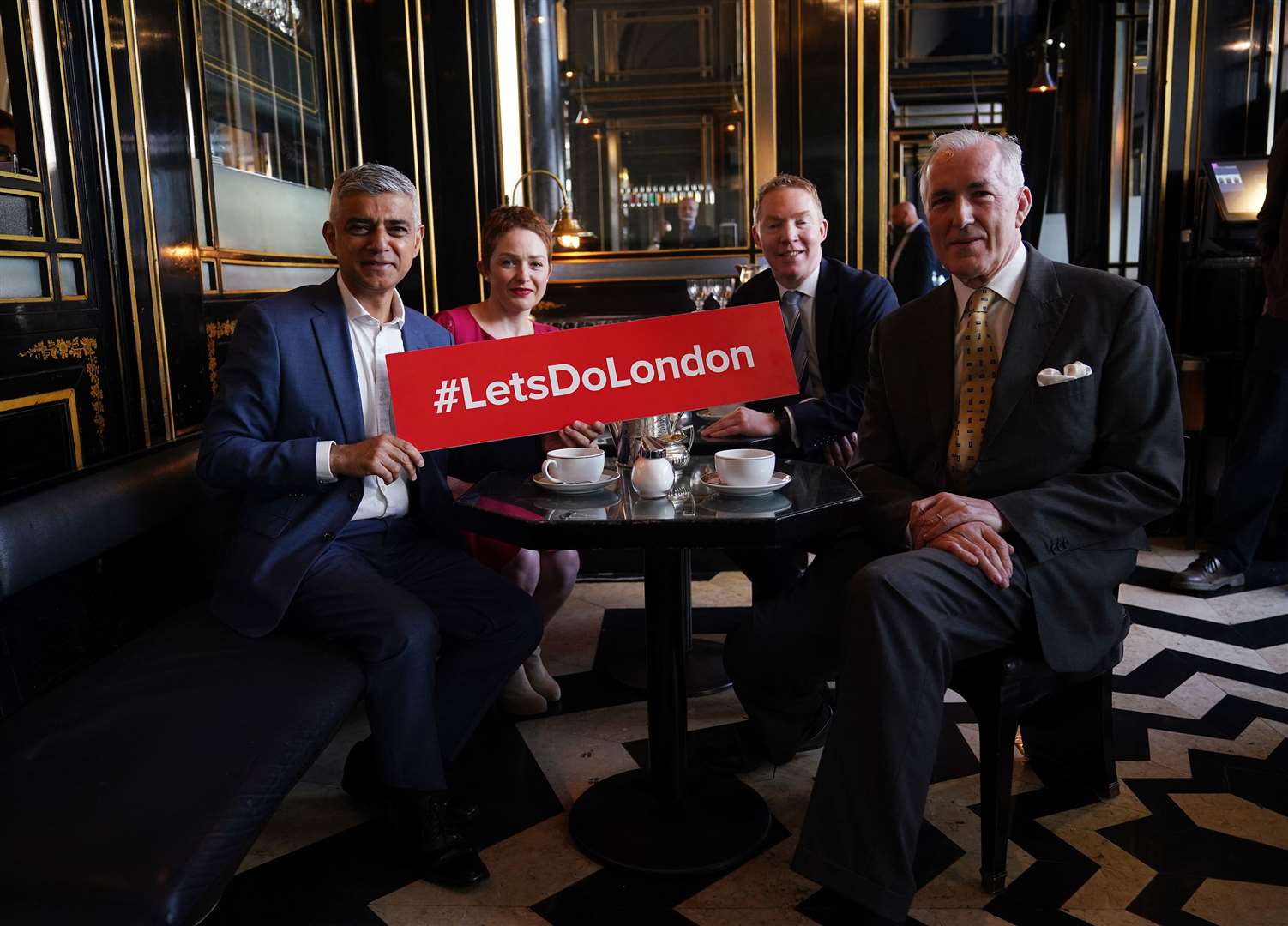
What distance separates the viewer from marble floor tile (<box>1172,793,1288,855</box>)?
81.0 inches

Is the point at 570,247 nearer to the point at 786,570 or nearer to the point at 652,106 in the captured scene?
the point at 652,106

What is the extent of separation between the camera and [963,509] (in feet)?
6.26

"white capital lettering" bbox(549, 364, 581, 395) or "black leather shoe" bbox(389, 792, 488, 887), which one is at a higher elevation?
"white capital lettering" bbox(549, 364, 581, 395)

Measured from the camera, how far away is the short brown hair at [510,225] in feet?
9.14

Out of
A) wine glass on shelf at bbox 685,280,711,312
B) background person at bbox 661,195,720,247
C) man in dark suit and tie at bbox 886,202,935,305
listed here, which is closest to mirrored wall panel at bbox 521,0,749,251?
background person at bbox 661,195,720,247

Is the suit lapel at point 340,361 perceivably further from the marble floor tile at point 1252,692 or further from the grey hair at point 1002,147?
the marble floor tile at point 1252,692

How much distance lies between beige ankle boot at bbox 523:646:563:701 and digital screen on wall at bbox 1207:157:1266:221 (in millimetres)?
3367

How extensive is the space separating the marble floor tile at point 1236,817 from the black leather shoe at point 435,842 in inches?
57.9

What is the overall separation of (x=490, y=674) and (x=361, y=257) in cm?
95

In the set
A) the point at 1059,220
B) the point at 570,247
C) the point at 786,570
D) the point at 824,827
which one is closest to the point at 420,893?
the point at 824,827

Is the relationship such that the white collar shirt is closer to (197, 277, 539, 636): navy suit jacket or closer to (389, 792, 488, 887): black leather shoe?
(197, 277, 539, 636): navy suit jacket

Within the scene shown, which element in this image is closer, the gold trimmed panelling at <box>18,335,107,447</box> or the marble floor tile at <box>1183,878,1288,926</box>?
the marble floor tile at <box>1183,878,1288,926</box>

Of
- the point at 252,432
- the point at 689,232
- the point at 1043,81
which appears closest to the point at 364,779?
the point at 252,432

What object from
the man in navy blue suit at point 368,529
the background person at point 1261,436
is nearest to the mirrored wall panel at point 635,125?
the background person at point 1261,436
